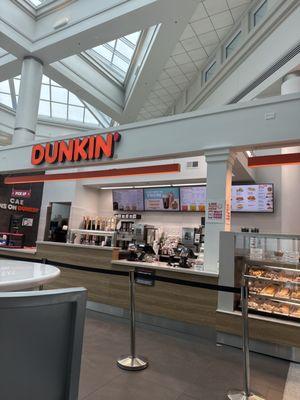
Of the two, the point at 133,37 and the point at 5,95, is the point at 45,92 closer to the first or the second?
the point at 5,95

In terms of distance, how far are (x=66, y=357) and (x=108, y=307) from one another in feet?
13.4

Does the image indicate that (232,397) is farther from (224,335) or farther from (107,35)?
(107,35)

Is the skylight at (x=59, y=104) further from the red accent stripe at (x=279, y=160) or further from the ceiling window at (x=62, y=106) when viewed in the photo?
the red accent stripe at (x=279, y=160)

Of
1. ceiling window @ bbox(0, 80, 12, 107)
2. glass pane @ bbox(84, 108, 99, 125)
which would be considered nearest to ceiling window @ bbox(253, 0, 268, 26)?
glass pane @ bbox(84, 108, 99, 125)

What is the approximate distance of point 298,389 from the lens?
2.77 meters

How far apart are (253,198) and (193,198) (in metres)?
1.50

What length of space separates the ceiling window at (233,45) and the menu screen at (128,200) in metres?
4.64

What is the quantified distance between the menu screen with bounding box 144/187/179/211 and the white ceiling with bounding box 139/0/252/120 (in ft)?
13.8

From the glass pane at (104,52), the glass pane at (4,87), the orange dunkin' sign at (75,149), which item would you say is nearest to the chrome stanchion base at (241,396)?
the orange dunkin' sign at (75,149)

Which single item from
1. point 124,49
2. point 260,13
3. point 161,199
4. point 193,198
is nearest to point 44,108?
point 124,49

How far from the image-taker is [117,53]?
996cm

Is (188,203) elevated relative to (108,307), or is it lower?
elevated

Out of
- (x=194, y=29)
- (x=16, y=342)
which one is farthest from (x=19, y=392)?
(x=194, y=29)

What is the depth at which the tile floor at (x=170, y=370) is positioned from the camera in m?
2.59
